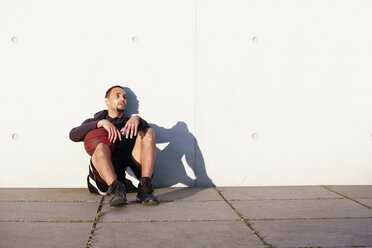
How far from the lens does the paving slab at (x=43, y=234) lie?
2.29 metres

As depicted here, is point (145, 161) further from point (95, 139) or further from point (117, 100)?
point (117, 100)

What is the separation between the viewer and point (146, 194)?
10.8 feet

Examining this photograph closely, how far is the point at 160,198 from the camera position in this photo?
11.7 feet

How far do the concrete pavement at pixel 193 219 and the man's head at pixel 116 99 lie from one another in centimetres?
78

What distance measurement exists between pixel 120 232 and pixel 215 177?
5.83ft

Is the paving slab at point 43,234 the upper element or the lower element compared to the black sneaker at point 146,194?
upper

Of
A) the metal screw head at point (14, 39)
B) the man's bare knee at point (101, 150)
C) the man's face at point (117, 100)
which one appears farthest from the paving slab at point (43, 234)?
the metal screw head at point (14, 39)

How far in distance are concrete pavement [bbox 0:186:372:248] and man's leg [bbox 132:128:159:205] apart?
0.31ft

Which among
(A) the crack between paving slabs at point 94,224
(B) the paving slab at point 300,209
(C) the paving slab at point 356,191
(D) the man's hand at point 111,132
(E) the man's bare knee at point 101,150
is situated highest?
(D) the man's hand at point 111,132

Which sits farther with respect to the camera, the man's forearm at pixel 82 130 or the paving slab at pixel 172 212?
the man's forearm at pixel 82 130

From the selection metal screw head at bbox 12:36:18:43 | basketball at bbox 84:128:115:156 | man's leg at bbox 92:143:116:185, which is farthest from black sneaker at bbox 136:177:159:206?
metal screw head at bbox 12:36:18:43

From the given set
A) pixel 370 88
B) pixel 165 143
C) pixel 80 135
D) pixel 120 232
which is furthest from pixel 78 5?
pixel 370 88

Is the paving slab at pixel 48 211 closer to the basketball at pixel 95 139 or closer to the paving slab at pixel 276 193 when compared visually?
Result: the basketball at pixel 95 139

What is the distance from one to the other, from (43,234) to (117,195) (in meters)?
0.77
